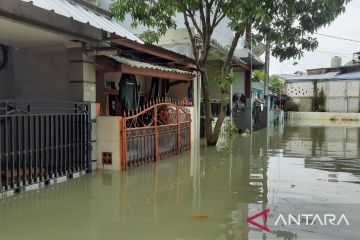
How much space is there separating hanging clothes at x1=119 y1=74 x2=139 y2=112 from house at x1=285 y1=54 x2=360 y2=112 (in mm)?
29500

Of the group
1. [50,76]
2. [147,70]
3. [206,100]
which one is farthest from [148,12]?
[50,76]

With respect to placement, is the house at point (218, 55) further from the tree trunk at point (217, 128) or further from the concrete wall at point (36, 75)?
the concrete wall at point (36, 75)

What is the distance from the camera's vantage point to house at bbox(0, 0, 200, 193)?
6.51 meters

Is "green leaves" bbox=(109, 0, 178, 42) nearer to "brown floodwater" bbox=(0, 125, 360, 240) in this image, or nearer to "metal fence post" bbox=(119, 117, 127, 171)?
"metal fence post" bbox=(119, 117, 127, 171)

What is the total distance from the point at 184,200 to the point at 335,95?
3396 centimetres

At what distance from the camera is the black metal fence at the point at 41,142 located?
6.40 meters

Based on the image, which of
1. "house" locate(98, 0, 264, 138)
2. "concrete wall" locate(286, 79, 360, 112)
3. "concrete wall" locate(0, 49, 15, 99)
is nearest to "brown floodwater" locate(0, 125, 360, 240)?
"concrete wall" locate(0, 49, 15, 99)

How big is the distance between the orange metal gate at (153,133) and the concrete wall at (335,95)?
27.8 metres

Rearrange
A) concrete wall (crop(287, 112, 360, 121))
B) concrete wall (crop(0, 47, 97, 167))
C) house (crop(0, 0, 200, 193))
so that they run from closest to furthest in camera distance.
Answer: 1. house (crop(0, 0, 200, 193))
2. concrete wall (crop(0, 47, 97, 167))
3. concrete wall (crop(287, 112, 360, 121))

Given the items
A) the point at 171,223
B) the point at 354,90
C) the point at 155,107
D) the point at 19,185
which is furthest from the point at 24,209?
the point at 354,90

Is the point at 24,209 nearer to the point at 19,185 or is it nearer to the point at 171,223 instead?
the point at 19,185

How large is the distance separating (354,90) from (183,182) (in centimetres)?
3240

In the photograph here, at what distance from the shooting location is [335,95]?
121 ft

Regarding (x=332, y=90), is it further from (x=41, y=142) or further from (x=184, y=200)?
(x=41, y=142)
